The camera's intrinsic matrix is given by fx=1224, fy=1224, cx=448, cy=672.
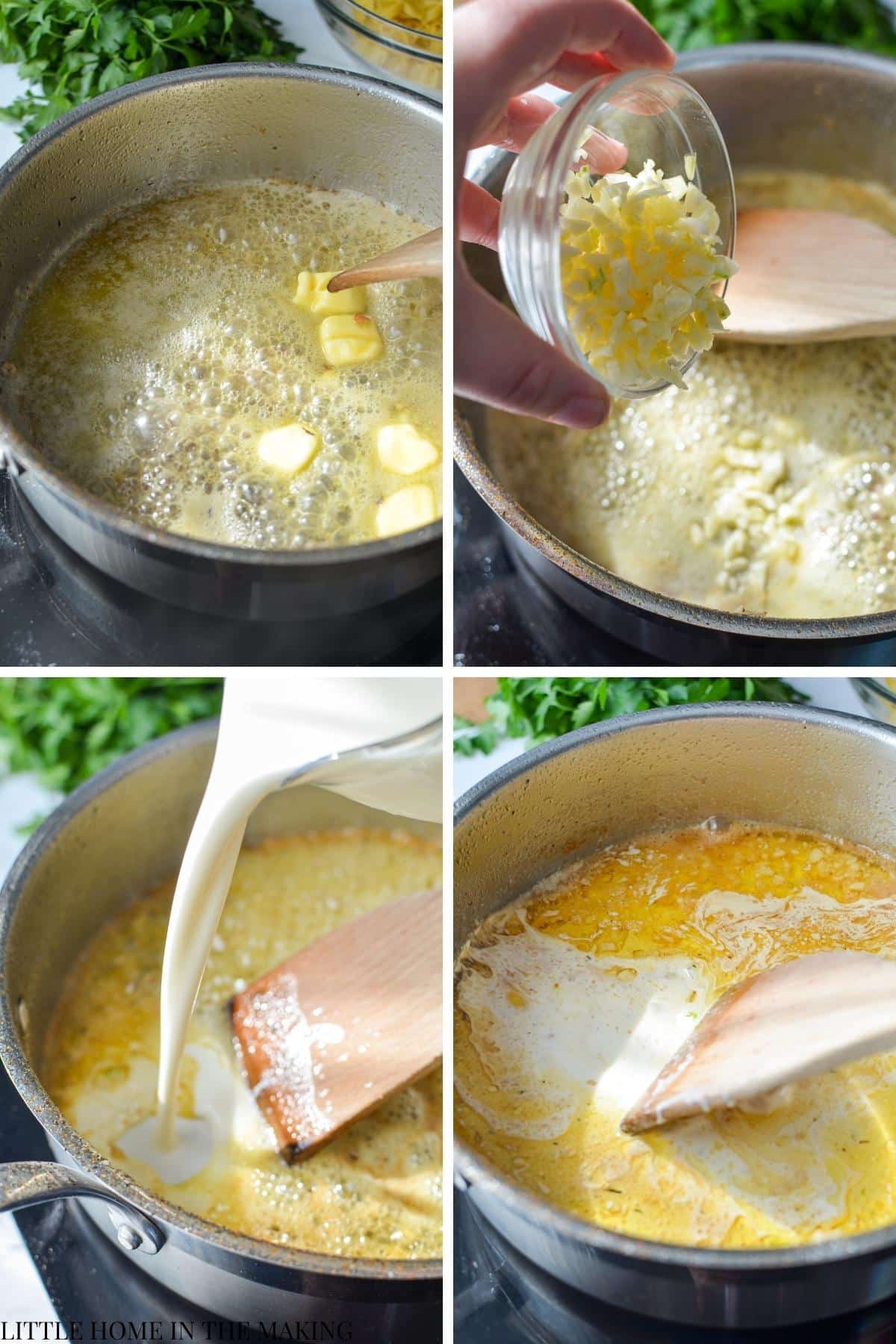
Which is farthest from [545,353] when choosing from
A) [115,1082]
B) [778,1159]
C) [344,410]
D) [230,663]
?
[115,1082]

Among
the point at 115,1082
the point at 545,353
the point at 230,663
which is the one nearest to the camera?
the point at 545,353

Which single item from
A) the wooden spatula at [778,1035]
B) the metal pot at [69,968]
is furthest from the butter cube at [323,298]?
the wooden spatula at [778,1035]

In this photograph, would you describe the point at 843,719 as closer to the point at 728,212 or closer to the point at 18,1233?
the point at 728,212

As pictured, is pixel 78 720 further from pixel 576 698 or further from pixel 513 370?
pixel 513 370

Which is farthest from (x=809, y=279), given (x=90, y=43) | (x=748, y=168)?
(x=90, y=43)

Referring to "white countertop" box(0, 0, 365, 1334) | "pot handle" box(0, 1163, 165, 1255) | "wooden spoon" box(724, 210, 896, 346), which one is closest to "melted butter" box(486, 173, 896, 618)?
"wooden spoon" box(724, 210, 896, 346)

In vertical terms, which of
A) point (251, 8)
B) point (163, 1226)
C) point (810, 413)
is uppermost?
point (251, 8)
